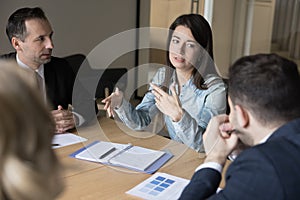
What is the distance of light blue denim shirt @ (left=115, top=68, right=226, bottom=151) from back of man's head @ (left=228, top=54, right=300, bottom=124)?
68cm

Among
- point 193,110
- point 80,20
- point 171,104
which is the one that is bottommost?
point 193,110

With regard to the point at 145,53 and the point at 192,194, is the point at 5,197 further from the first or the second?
the point at 145,53

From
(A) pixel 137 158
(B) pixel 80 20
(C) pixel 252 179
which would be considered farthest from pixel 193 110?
(B) pixel 80 20

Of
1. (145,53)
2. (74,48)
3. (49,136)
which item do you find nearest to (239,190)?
(49,136)

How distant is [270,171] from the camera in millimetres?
863

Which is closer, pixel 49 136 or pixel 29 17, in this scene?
pixel 49 136

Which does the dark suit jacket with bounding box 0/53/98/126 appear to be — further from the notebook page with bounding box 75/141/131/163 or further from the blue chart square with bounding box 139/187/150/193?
the blue chart square with bounding box 139/187/150/193

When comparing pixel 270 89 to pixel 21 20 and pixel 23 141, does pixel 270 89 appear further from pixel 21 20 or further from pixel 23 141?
pixel 21 20

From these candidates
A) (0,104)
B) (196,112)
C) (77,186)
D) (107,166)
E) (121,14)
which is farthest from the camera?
(121,14)

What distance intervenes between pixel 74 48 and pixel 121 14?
0.67 meters

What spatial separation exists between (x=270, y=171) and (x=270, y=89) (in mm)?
256

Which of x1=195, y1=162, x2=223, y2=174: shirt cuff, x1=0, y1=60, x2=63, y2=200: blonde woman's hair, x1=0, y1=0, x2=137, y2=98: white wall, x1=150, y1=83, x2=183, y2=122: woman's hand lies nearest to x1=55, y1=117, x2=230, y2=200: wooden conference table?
x1=150, y1=83, x2=183, y2=122: woman's hand

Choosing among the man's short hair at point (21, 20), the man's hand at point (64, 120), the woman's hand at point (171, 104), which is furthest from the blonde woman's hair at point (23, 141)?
the man's short hair at point (21, 20)

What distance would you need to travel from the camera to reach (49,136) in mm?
604
